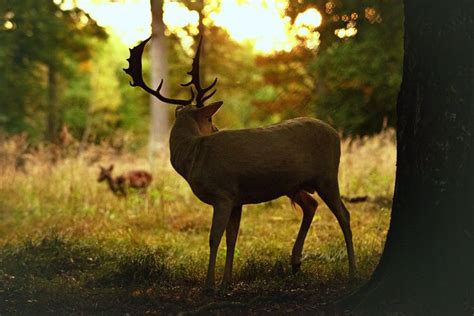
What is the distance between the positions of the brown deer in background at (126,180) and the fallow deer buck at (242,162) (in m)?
5.65

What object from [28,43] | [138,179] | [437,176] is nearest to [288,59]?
[28,43]

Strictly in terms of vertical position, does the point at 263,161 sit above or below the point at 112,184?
above

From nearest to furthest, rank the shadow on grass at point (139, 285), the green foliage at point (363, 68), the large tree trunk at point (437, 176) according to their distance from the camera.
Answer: the large tree trunk at point (437, 176) < the shadow on grass at point (139, 285) < the green foliage at point (363, 68)

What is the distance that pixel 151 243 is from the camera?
297 inches

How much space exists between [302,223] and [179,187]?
16.9ft

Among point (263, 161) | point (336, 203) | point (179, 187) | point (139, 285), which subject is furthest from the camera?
point (179, 187)

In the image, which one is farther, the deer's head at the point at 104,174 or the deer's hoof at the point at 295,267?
the deer's head at the point at 104,174

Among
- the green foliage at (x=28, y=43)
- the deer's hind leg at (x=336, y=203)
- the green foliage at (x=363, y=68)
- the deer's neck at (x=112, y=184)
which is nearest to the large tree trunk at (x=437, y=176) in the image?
the deer's hind leg at (x=336, y=203)

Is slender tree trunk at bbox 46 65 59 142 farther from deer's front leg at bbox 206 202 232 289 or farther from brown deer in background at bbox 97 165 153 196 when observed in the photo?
deer's front leg at bbox 206 202 232 289

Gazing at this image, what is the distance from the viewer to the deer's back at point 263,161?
15.8 ft

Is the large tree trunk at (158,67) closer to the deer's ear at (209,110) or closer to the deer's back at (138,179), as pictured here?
the deer's back at (138,179)

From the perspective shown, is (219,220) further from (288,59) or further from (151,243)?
(288,59)

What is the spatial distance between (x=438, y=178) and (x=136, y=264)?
2.67 meters

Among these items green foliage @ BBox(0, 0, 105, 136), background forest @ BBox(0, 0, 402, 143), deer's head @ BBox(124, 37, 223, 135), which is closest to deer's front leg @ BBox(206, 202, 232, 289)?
deer's head @ BBox(124, 37, 223, 135)
